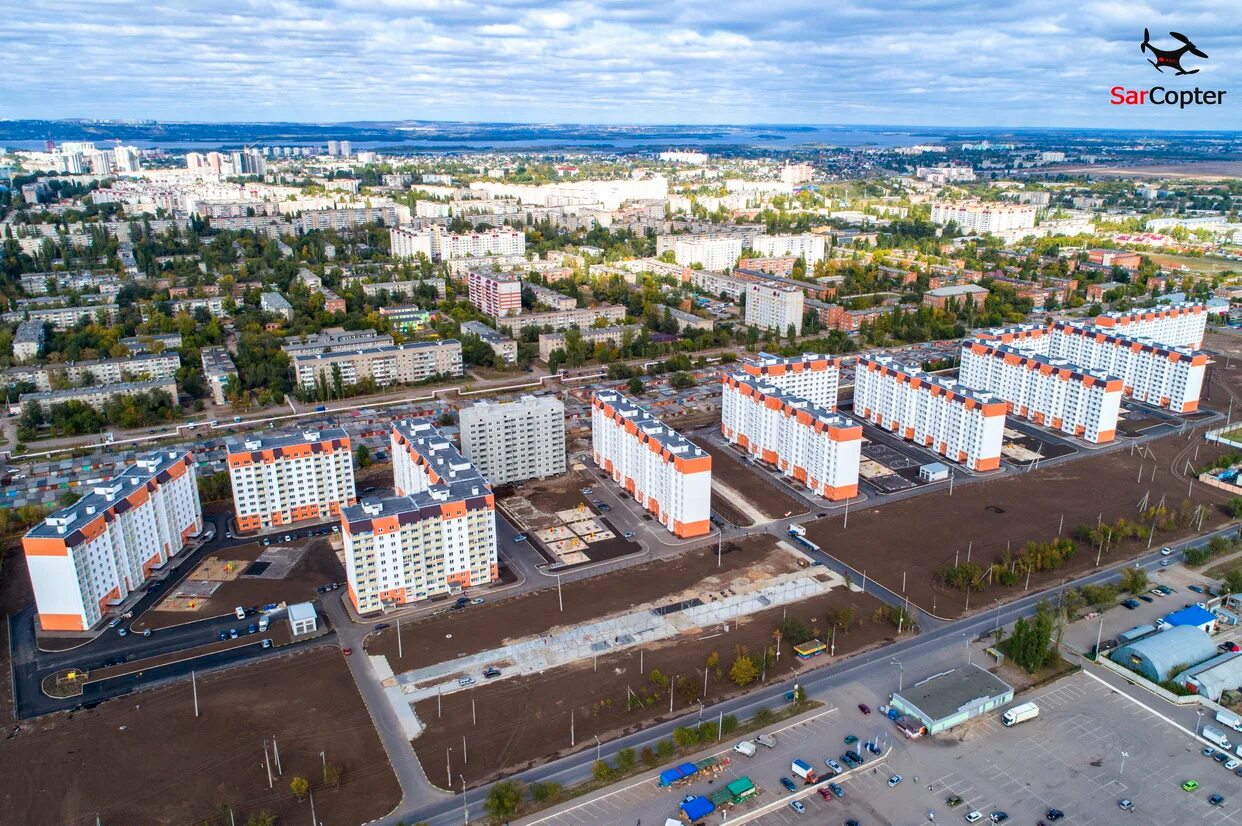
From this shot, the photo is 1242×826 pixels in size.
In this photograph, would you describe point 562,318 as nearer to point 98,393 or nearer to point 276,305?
point 276,305

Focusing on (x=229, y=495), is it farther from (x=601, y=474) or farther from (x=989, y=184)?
(x=989, y=184)

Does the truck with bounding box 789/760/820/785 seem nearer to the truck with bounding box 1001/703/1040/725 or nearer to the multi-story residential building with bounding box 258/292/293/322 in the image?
the truck with bounding box 1001/703/1040/725

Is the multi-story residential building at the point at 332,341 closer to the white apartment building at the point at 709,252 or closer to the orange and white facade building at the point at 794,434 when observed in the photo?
the orange and white facade building at the point at 794,434

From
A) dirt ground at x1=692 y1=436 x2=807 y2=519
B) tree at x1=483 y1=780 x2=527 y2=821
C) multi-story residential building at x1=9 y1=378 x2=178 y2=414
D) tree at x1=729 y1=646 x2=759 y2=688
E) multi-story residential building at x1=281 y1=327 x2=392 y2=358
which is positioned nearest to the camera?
tree at x1=483 y1=780 x2=527 y2=821

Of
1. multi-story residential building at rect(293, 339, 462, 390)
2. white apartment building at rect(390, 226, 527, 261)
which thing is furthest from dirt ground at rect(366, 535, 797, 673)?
white apartment building at rect(390, 226, 527, 261)

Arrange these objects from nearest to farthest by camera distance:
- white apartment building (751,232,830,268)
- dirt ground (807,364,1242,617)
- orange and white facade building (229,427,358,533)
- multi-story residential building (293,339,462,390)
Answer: dirt ground (807,364,1242,617) → orange and white facade building (229,427,358,533) → multi-story residential building (293,339,462,390) → white apartment building (751,232,830,268)

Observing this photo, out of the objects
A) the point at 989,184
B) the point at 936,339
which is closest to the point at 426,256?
the point at 936,339
